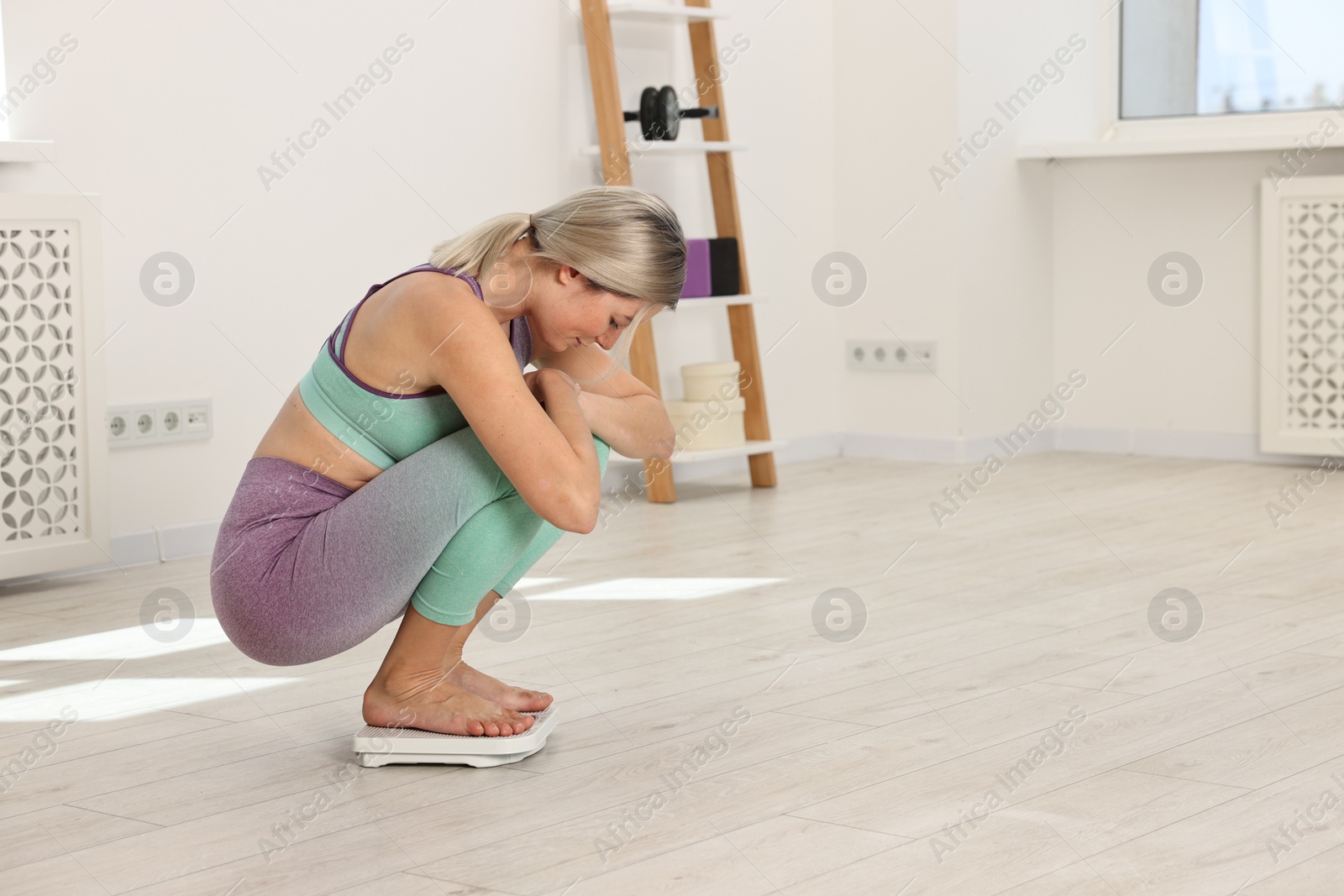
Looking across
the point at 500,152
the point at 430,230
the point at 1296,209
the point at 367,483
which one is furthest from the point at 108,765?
the point at 1296,209

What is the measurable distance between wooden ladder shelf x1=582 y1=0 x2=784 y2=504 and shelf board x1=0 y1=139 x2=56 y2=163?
1.38 metres

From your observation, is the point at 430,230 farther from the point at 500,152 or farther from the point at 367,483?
the point at 367,483

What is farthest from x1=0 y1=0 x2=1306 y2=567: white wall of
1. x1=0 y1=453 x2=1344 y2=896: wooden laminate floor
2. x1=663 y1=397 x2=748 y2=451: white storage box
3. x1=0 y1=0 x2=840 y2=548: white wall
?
x1=0 y1=453 x2=1344 y2=896: wooden laminate floor

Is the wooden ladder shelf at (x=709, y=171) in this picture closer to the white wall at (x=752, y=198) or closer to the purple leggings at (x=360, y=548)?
the white wall at (x=752, y=198)

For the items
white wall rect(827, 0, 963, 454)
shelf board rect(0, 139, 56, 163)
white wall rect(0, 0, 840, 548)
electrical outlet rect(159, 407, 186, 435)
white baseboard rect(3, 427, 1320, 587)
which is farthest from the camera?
white wall rect(827, 0, 963, 454)

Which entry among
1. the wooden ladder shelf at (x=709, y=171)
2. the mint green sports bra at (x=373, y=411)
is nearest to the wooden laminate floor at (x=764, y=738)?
the mint green sports bra at (x=373, y=411)

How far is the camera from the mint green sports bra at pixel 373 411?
1705 millimetres

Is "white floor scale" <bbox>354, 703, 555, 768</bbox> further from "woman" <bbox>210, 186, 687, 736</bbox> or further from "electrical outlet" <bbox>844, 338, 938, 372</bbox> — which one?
"electrical outlet" <bbox>844, 338, 938, 372</bbox>

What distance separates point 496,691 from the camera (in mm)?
1884

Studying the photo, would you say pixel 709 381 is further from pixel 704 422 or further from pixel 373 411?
pixel 373 411

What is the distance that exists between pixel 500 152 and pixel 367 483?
2.17 metres

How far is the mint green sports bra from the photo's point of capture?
1705 millimetres

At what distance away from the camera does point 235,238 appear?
321 cm

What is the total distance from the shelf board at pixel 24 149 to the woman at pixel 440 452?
1.32 m
